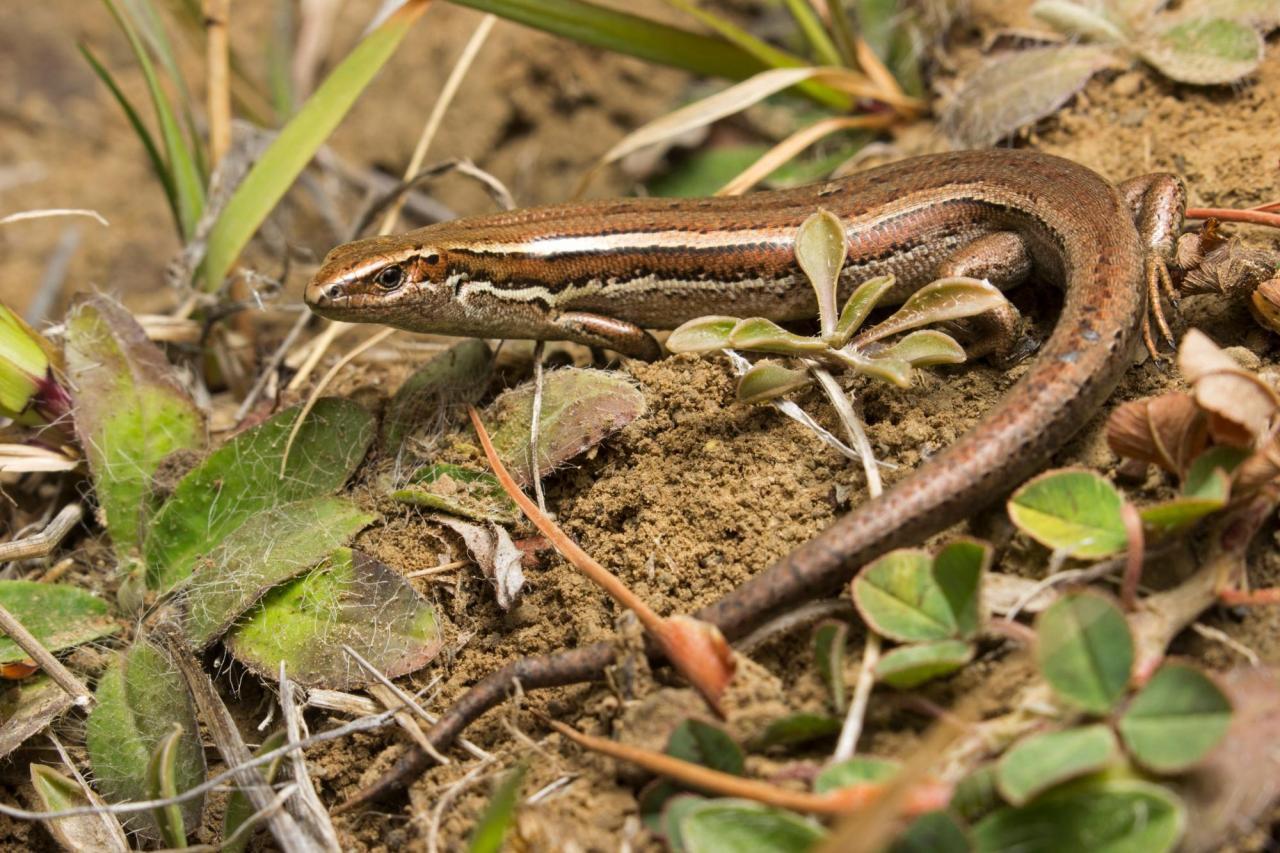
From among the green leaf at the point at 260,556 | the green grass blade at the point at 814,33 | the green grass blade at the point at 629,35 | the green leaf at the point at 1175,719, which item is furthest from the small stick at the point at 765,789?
the green grass blade at the point at 814,33

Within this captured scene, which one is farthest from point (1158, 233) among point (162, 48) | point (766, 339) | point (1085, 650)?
point (162, 48)

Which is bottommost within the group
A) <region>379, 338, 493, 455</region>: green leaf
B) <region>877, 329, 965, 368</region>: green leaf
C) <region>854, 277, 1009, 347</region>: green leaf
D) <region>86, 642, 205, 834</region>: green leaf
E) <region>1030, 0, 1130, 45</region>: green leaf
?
<region>86, 642, 205, 834</region>: green leaf

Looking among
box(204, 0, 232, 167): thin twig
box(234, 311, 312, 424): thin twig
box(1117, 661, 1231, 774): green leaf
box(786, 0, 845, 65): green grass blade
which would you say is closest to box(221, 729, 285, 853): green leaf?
box(234, 311, 312, 424): thin twig

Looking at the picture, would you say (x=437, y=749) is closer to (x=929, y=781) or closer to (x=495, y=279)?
(x=929, y=781)

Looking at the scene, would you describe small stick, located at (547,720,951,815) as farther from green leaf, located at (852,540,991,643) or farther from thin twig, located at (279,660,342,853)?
thin twig, located at (279,660,342,853)

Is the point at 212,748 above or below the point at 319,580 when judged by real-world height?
below

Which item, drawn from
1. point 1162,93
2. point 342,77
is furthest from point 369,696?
point 1162,93
